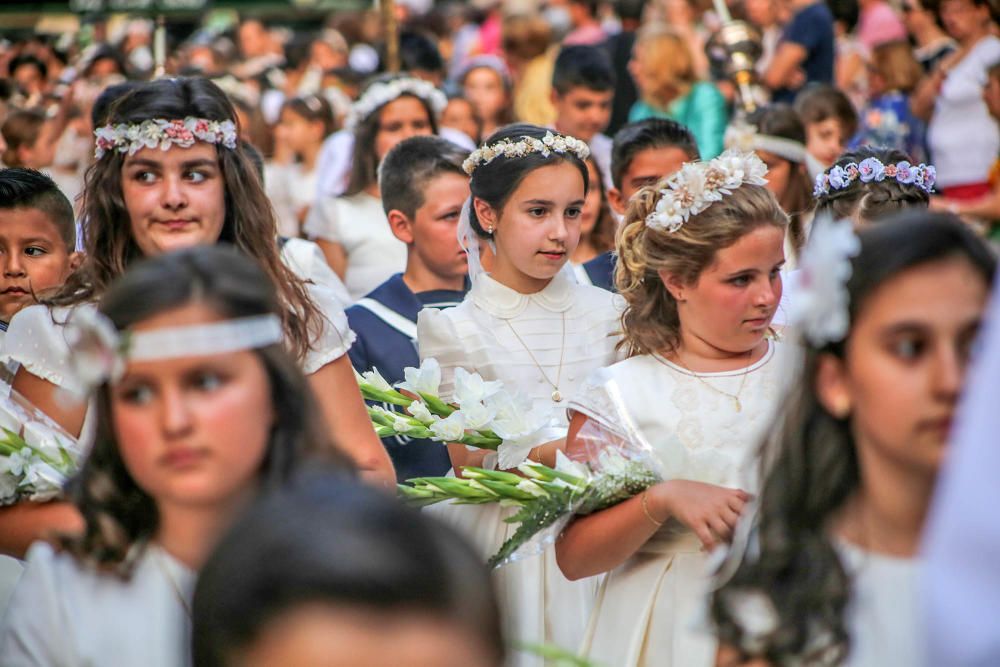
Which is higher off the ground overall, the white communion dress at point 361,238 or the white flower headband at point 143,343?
the white communion dress at point 361,238

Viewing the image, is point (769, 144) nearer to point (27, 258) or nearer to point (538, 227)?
point (538, 227)

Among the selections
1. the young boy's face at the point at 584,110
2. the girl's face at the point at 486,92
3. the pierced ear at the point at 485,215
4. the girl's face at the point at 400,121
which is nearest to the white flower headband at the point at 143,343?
the pierced ear at the point at 485,215

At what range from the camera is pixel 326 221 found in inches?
314

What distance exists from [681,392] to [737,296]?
1.02 feet

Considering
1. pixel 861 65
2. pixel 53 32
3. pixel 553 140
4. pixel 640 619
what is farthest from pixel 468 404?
pixel 53 32

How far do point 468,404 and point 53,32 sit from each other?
1173 centimetres

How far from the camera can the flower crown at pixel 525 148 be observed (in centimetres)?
553


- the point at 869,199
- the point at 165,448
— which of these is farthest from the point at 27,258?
the point at 869,199

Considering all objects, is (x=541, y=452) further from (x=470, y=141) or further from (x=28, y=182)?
(x=470, y=141)

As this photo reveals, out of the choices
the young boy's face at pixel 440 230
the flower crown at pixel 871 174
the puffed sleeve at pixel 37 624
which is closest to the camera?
the puffed sleeve at pixel 37 624

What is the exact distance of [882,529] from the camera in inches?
97.0

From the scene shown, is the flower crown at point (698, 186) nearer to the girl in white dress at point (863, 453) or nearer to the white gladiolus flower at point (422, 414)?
the white gladiolus flower at point (422, 414)

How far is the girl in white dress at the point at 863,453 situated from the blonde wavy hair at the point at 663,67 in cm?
729

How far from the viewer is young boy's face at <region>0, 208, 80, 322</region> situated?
16.2 ft
